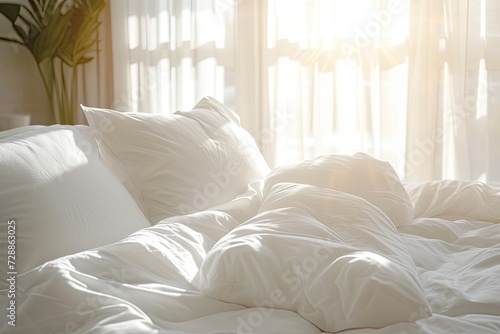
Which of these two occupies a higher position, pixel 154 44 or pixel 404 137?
pixel 154 44

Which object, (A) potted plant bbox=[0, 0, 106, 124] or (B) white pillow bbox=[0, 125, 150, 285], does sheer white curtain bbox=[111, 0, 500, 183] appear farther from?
(B) white pillow bbox=[0, 125, 150, 285]

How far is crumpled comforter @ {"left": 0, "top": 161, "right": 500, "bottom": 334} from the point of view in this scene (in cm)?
125

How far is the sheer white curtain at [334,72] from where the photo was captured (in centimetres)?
335

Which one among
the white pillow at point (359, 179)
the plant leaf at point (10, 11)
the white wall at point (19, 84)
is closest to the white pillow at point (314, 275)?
the white pillow at point (359, 179)

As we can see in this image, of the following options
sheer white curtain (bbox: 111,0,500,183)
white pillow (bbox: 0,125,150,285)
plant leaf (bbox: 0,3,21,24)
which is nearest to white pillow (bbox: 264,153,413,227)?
white pillow (bbox: 0,125,150,285)

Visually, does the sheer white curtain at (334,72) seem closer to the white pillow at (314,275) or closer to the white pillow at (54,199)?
the white pillow at (54,199)

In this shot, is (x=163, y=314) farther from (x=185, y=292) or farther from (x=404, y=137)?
(x=404, y=137)

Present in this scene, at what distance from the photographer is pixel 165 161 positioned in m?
2.18

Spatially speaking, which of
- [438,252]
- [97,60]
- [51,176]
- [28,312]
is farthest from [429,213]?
[97,60]

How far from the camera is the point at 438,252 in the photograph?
187 cm

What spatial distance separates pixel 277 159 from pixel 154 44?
0.92 m

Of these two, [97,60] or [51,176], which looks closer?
[51,176]

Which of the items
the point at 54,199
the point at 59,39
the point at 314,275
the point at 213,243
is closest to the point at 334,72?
the point at 59,39

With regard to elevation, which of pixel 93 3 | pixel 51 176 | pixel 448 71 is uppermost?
pixel 93 3
